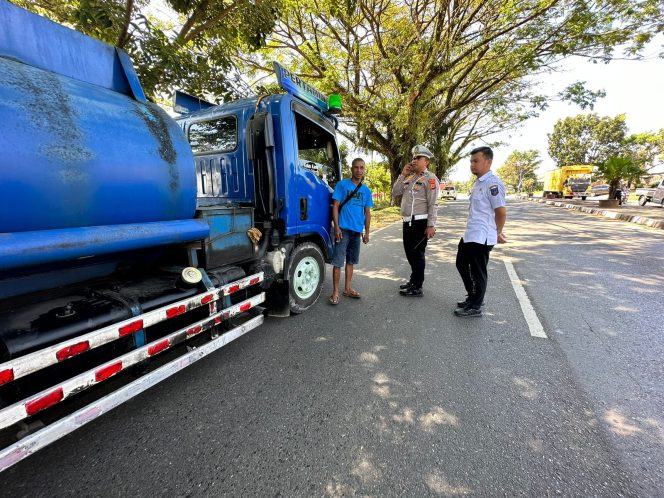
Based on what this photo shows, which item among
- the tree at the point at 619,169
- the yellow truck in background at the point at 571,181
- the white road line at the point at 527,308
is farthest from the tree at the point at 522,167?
the white road line at the point at 527,308

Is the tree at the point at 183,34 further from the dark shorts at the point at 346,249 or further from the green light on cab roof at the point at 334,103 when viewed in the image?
the dark shorts at the point at 346,249

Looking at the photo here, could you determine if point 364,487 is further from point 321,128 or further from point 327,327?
point 321,128

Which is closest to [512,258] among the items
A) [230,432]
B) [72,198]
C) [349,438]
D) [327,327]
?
[327,327]

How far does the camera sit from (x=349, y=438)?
67.1 inches

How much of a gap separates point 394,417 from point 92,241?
1994 millimetres

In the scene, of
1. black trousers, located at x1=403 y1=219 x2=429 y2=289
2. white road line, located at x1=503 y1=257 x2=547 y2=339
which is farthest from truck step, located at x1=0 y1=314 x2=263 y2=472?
white road line, located at x1=503 y1=257 x2=547 y2=339

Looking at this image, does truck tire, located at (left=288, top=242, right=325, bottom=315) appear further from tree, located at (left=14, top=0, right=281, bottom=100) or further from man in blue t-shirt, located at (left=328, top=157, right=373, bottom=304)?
tree, located at (left=14, top=0, right=281, bottom=100)

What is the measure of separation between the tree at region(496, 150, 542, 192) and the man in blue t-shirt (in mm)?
73994

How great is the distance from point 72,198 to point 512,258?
679 cm

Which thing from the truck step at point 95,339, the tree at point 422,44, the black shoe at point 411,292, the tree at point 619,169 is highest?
the tree at point 422,44

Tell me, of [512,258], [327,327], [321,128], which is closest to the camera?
[327,327]

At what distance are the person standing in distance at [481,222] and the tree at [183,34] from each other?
11.3ft

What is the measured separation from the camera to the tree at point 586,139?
40.6 m

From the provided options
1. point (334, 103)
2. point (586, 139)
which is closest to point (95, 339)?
point (334, 103)
